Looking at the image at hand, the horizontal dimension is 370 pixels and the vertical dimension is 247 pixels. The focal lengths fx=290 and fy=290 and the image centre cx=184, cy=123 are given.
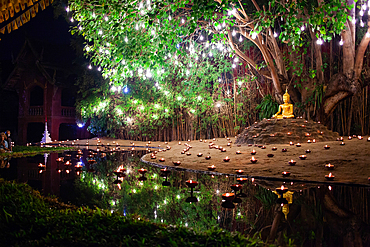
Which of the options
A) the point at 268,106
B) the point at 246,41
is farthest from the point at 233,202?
the point at 246,41

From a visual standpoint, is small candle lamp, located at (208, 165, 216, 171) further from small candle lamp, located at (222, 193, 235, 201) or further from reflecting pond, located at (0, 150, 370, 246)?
small candle lamp, located at (222, 193, 235, 201)

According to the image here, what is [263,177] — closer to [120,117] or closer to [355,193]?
[355,193]

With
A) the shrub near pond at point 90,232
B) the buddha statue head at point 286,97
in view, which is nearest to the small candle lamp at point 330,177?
the shrub near pond at point 90,232

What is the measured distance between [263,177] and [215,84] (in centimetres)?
825

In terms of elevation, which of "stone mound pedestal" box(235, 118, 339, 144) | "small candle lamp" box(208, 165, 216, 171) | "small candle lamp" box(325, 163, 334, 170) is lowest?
"small candle lamp" box(208, 165, 216, 171)

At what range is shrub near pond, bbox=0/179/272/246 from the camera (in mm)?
2156

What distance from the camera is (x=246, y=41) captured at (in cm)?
1201

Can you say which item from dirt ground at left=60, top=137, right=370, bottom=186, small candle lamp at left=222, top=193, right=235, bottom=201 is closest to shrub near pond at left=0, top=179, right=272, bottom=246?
small candle lamp at left=222, top=193, right=235, bottom=201

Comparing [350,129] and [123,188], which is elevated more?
[350,129]

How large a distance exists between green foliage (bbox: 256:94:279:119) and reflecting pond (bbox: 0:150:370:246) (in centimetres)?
611

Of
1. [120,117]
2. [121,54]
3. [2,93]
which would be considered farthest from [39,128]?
→ [121,54]

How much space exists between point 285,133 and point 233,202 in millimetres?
5240

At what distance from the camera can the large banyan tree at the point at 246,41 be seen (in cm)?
644

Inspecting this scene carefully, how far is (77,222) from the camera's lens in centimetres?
253
